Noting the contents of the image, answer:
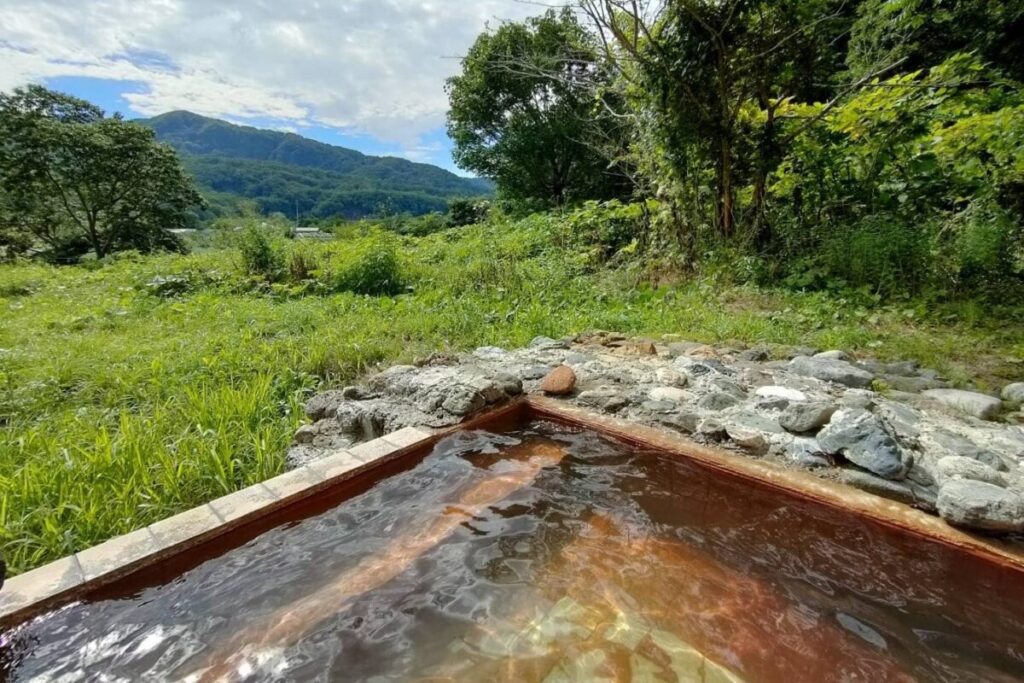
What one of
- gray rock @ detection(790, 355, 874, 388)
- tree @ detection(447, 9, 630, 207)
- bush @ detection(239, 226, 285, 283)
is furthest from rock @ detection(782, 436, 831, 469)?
tree @ detection(447, 9, 630, 207)

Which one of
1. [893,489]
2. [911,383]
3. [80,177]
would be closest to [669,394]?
[893,489]

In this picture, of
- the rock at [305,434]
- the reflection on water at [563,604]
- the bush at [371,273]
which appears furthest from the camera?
the bush at [371,273]

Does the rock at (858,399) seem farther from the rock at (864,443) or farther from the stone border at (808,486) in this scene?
the stone border at (808,486)

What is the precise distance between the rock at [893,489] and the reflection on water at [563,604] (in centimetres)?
17

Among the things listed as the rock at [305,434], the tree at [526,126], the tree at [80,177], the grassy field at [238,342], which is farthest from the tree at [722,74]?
the tree at [80,177]

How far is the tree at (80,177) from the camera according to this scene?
45.8 ft

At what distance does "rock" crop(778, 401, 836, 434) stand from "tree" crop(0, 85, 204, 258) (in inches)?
751

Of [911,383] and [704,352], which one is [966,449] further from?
[704,352]

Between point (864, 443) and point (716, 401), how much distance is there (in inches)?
26.3

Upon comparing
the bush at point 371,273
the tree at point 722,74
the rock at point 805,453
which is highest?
the tree at point 722,74

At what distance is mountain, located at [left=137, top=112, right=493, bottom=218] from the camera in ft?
148

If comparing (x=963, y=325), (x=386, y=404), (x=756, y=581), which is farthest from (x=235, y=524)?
(x=963, y=325)

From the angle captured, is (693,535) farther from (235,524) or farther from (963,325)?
(963,325)

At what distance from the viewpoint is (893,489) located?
1.63 meters
